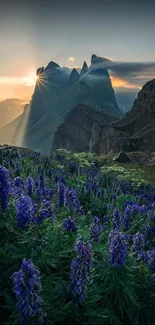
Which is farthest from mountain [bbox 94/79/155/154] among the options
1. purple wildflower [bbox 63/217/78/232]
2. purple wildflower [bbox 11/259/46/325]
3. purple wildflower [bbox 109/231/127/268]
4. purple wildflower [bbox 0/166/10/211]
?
purple wildflower [bbox 11/259/46/325]

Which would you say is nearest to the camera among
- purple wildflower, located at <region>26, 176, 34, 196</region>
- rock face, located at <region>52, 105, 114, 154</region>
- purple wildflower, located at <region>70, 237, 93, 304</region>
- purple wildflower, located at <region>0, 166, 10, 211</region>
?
purple wildflower, located at <region>70, 237, 93, 304</region>

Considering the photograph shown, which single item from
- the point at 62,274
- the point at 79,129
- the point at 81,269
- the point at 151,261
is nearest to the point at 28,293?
the point at 81,269

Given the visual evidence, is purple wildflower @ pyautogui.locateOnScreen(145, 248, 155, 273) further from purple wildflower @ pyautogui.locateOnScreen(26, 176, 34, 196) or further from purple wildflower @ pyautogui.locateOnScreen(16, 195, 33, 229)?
purple wildflower @ pyautogui.locateOnScreen(26, 176, 34, 196)

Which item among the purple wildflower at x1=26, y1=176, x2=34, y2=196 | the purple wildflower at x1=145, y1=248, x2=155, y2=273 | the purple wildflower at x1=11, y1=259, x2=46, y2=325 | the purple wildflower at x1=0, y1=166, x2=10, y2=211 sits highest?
the purple wildflower at x1=0, y1=166, x2=10, y2=211

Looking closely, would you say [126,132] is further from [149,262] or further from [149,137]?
[149,262]

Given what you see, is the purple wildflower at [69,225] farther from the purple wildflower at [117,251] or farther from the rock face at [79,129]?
the rock face at [79,129]

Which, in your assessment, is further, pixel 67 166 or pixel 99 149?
pixel 99 149

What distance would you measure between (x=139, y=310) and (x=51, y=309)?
2.03 metres

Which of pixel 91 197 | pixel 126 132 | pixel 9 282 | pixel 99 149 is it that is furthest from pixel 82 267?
pixel 99 149

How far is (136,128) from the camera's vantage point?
108188 millimetres

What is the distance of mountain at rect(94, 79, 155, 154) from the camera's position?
93.5 m

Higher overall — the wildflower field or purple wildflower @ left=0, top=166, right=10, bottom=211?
purple wildflower @ left=0, top=166, right=10, bottom=211

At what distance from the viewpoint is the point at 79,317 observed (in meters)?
5.65

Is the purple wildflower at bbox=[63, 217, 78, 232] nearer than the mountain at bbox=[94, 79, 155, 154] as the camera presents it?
Yes
